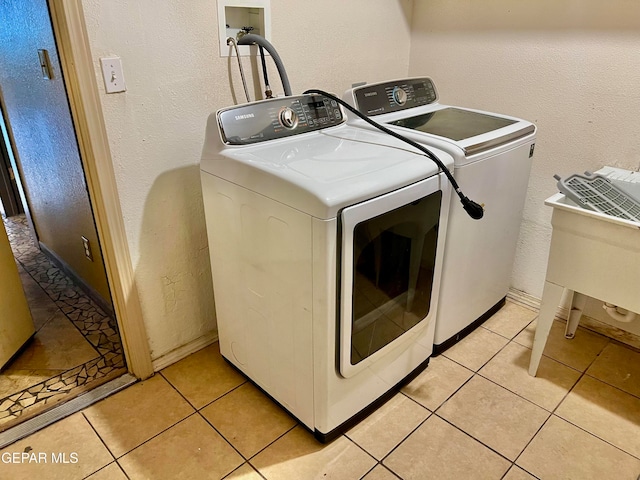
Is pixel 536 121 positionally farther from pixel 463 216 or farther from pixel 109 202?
pixel 109 202

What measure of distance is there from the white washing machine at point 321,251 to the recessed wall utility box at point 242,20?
328 mm

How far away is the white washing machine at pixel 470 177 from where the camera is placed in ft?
5.68

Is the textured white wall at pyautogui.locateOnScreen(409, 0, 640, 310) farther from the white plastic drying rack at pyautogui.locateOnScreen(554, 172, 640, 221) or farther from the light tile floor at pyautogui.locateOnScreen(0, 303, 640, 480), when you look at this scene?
the light tile floor at pyautogui.locateOnScreen(0, 303, 640, 480)

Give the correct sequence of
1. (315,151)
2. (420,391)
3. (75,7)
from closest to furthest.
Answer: (75,7) < (315,151) < (420,391)

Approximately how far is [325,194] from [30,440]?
1.35m

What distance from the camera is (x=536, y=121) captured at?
216 centimetres

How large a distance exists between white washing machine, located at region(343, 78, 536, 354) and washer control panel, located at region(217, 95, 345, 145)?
0.18m

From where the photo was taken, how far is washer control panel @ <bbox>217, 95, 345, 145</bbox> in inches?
61.6

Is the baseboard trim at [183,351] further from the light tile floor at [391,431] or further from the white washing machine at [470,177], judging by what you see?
the white washing machine at [470,177]

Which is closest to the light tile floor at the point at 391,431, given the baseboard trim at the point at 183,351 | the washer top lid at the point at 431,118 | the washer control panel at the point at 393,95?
the baseboard trim at the point at 183,351

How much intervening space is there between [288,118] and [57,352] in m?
1.43

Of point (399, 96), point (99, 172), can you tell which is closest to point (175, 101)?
point (99, 172)

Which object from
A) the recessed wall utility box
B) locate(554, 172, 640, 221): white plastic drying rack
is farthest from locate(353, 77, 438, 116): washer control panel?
locate(554, 172, 640, 221): white plastic drying rack

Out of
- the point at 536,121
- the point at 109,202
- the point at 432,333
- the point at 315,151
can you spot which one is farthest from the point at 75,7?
the point at 536,121
